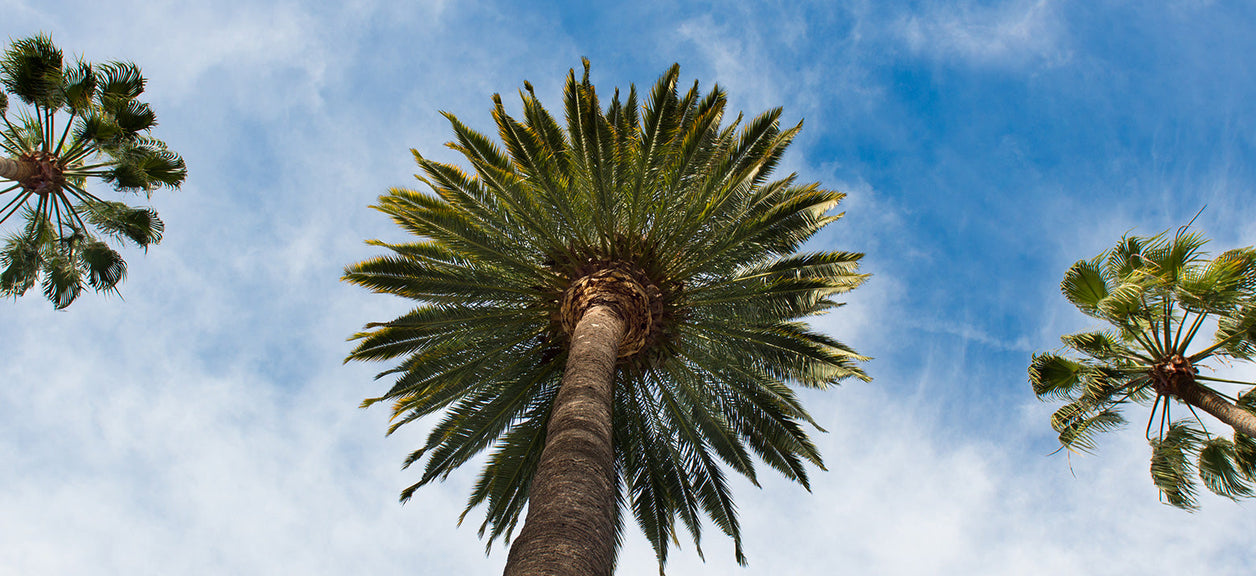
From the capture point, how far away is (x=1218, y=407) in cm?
1003

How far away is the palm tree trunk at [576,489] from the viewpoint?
468cm

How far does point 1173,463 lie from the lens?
424 inches

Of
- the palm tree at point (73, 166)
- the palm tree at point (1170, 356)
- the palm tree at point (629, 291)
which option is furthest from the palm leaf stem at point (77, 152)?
the palm tree at point (1170, 356)

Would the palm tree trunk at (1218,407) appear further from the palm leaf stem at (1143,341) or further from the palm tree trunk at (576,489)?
the palm tree trunk at (576,489)

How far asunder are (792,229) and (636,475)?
4894 mm

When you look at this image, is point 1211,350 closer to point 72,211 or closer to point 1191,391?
point 1191,391

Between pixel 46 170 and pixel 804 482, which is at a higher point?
pixel 46 170

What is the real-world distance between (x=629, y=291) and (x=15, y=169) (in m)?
11.1

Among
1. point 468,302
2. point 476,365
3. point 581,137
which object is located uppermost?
point 581,137

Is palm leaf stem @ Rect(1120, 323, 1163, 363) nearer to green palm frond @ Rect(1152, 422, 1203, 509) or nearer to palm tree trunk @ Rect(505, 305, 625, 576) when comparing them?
green palm frond @ Rect(1152, 422, 1203, 509)

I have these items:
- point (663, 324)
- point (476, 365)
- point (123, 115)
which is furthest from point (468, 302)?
point (123, 115)

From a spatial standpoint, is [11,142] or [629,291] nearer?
[629,291]

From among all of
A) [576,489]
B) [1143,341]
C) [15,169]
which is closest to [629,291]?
[576,489]

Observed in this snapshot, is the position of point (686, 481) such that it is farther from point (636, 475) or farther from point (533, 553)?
point (533, 553)
